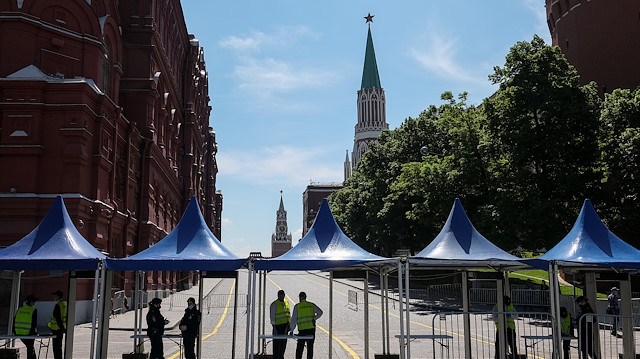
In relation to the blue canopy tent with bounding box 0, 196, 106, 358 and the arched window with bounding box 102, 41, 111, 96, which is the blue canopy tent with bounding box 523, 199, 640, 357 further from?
the arched window with bounding box 102, 41, 111, 96

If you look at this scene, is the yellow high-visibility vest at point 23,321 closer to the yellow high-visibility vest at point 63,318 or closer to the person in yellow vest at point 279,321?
the yellow high-visibility vest at point 63,318

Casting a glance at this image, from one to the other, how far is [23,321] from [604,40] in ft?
142

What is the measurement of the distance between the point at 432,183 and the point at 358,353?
22610 mm

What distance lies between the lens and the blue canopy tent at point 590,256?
14.0m

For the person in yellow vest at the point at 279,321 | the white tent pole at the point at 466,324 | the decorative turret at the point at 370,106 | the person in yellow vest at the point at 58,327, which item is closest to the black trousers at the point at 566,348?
the white tent pole at the point at 466,324

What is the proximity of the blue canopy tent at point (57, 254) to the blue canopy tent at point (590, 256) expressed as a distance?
33.7 feet

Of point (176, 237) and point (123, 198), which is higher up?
point (123, 198)

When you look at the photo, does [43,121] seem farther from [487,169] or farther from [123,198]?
[487,169]

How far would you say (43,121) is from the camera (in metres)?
27.7

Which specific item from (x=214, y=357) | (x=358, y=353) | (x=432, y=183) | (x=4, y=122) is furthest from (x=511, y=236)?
(x=4, y=122)

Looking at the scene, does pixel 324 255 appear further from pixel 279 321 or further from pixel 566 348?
pixel 566 348

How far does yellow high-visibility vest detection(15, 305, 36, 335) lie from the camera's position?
14227 millimetres

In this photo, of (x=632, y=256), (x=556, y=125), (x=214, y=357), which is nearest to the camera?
(x=632, y=256)

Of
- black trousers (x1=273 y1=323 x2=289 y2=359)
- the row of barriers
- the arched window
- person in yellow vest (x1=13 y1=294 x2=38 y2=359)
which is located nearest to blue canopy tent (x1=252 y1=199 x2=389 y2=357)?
black trousers (x1=273 y1=323 x2=289 y2=359)
